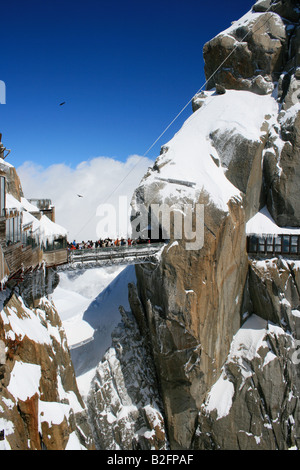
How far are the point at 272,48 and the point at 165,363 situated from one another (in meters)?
36.3

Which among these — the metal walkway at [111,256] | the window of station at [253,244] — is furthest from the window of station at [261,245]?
the metal walkway at [111,256]

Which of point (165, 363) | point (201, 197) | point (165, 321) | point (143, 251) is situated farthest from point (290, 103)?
point (165, 363)

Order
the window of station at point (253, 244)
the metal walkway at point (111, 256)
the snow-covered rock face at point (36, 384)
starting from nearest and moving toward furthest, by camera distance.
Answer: the snow-covered rock face at point (36, 384), the metal walkway at point (111, 256), the window of station at point (253, 244)

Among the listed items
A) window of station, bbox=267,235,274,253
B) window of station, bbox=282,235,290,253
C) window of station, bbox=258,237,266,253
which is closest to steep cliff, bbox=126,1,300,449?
window of station, bbox=258,237,266,253

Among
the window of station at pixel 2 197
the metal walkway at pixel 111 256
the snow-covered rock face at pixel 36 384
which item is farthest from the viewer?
the metal walkway at pixel 111 256

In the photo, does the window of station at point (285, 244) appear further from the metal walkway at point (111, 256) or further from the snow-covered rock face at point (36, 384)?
the snow-covered rock face at point (36, 384)

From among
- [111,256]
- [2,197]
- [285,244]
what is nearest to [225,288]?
[285,244]

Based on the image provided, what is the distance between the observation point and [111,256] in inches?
1131

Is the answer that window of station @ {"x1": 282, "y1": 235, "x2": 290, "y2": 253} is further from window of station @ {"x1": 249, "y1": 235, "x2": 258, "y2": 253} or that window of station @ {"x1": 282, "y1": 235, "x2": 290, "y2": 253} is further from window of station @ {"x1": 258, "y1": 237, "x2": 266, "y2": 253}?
window of station @ {"x1": 249, "y1": 235, "x2": 258, "y2": 253}

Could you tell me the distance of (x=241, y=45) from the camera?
41.3m

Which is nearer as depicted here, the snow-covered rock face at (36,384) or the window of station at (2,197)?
the snow-covered rock face at (36,384)

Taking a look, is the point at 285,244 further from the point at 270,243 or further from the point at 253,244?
the point at 253,244

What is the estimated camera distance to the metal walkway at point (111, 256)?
90.5 ft

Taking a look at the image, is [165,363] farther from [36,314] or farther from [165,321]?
[36,314]
